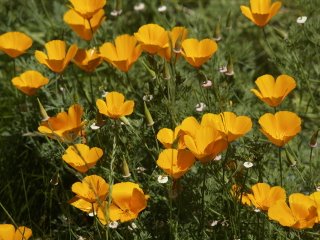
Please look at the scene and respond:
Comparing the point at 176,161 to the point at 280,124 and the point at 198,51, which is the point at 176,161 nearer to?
the point at 280,124

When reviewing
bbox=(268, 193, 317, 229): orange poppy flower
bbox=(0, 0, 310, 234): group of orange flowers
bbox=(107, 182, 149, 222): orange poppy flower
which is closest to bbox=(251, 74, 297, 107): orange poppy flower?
bbox=(0, 0, 310, 234): group of orange flowers

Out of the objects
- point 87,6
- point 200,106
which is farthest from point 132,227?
point 87,6

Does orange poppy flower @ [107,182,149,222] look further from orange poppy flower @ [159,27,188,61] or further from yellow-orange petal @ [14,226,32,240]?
orange poppy flower @ [159,27,188,61]

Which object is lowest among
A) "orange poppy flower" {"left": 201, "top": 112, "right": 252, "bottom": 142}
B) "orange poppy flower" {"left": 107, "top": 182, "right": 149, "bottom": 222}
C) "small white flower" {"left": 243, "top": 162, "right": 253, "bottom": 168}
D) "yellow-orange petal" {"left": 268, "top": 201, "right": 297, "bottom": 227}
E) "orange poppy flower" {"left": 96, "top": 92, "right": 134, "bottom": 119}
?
"orange poppy flower" {"left": 107, "top": 182, "right": 149, "bottom": 222}

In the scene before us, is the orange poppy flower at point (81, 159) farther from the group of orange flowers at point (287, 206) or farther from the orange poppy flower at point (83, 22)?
the orange poppy flower at point (83, 22)

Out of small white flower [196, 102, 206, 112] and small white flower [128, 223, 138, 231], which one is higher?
small white flower [196, 102, 206, 112]

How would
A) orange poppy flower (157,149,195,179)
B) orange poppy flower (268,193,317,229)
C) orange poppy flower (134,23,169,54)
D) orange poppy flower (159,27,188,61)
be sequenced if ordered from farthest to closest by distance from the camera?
orange poppy flower (134,23,169,54)
orange poppy flower (159,27,188,61)
orange poppy flower (157,149,195,179)
orange poppy flower (268,193,317,229)
